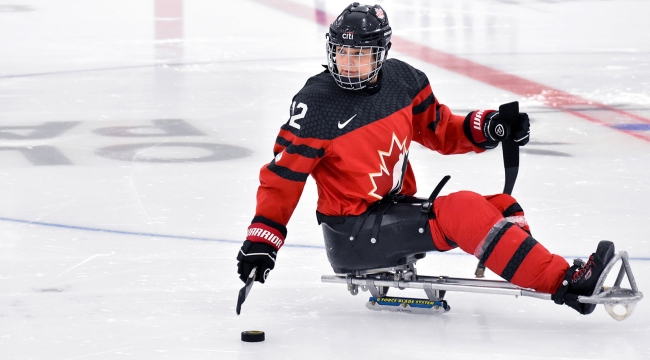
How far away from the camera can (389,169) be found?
3.15 m

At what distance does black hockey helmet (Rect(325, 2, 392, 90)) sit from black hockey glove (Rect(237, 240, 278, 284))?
51cm

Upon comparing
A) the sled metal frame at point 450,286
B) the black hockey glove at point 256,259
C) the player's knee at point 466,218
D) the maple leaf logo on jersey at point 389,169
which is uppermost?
the maple leaf logo on jersey at point 389,169

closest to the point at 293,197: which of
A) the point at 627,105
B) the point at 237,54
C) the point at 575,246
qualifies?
the point at 575,246

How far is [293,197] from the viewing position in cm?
305

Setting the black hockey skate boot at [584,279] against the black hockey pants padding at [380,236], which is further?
the black hockey pants padding at [380,236]

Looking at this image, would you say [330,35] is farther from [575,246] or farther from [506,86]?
[506,86]

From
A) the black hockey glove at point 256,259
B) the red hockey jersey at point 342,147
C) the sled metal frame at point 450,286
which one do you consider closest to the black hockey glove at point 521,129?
the red hockey jersey at point 342,147

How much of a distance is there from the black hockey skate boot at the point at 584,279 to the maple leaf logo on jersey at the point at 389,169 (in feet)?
1.81

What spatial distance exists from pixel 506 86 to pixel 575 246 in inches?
130

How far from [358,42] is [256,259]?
2.12 ft

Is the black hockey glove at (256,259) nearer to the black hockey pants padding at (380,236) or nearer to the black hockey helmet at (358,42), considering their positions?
the black hockey pants padding at (380,236)

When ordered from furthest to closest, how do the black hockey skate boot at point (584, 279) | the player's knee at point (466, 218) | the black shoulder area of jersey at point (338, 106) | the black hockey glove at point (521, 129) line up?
the black hockey glove at point (521, 129) → the black shoulder area of jersey at point (338, 106) → the player's knee at point (466, 218) → the black hockey skate boot at point (584, 279)

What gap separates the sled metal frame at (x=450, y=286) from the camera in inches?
114

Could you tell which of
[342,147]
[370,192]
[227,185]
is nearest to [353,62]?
[342,147]
